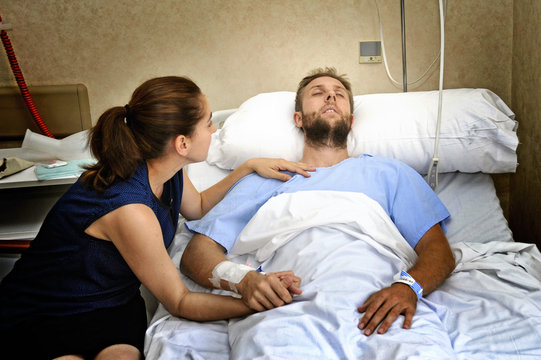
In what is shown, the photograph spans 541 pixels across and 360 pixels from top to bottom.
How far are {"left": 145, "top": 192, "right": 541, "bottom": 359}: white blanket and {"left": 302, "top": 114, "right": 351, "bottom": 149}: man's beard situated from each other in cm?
35

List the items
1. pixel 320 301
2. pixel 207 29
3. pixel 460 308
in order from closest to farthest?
pixel 320 301, pixel 460 308, pixel 207 29

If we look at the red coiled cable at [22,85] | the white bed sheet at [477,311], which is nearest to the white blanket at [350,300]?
the white bed sheet at [477,311]

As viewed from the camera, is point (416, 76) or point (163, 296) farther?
point (416, 76)

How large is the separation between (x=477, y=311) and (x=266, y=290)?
52 cm

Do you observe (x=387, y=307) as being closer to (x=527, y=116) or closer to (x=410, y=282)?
(x=410, y=282)

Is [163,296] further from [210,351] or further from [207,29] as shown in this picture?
[207,29]

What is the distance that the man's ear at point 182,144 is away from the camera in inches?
44.8

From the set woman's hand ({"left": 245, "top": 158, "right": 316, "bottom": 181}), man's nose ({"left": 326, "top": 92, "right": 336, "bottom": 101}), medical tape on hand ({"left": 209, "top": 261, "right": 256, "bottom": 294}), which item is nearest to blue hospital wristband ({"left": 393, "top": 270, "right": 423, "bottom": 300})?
medical tape on hand ({"left": 209, "top": 261, "right": 256, "bottom": 294})

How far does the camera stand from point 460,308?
3.73 feet

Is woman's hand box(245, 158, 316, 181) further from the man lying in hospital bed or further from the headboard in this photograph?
the headboard

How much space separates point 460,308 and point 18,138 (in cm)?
207

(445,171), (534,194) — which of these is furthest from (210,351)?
(534,194)

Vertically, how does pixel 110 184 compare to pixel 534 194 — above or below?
above

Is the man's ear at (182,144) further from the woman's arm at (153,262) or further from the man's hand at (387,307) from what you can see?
the man's hand at (387,307)
